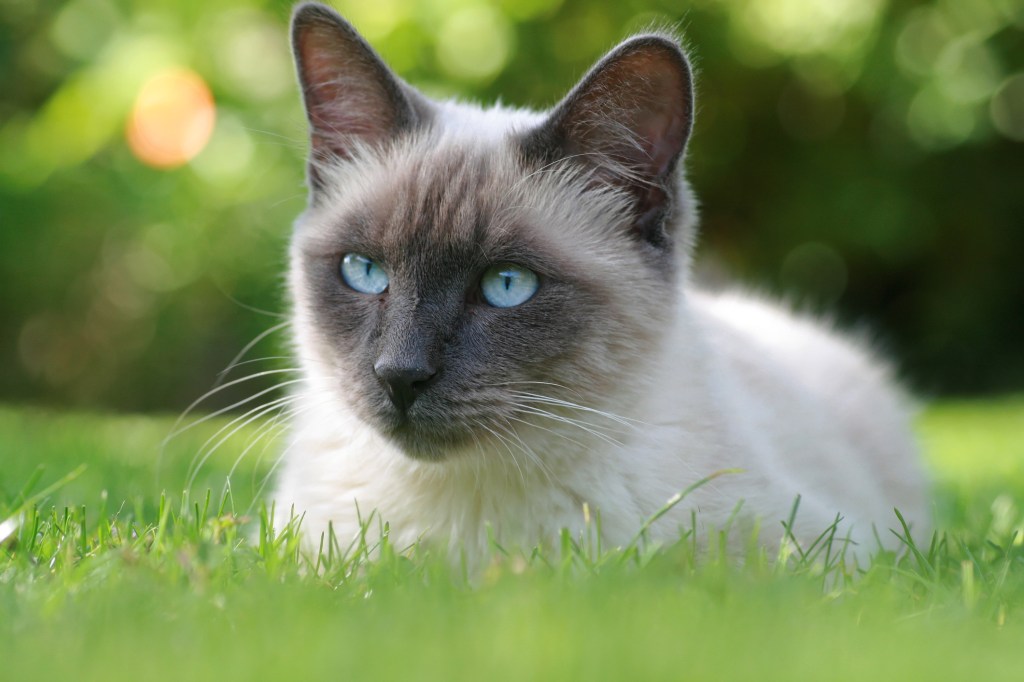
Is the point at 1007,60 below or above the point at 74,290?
above

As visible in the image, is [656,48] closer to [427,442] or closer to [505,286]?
[505,286]

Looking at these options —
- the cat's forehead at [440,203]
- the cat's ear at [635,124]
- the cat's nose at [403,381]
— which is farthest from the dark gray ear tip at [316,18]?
the cat's nose at [403,381]

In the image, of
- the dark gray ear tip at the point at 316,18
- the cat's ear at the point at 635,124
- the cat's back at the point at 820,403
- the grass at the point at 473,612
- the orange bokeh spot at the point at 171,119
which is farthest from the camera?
the orange bokeh spot at the point at 171,119

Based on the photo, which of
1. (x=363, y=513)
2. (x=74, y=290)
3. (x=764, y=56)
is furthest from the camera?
(x=74, y=290)

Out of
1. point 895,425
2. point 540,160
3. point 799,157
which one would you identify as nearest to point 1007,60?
point 799,157

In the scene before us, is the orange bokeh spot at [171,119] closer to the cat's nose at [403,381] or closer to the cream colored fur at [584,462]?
the cream colored fur at [584,462]

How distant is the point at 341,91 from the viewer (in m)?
2.40

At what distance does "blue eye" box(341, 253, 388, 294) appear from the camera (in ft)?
7.12

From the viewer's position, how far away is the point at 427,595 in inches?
62.6

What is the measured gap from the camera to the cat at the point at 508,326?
2025mm

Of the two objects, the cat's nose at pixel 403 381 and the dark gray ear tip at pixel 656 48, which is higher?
the dark gray ear tip at pixel 656 48

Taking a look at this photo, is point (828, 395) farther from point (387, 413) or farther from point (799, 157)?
point (799, 157)

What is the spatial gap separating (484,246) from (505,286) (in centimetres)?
9

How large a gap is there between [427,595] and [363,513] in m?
0.63
